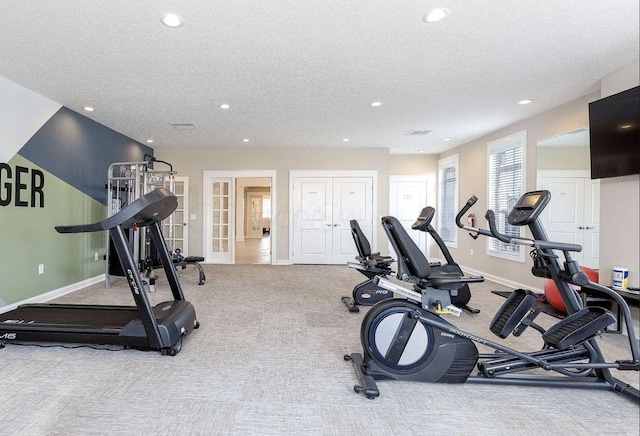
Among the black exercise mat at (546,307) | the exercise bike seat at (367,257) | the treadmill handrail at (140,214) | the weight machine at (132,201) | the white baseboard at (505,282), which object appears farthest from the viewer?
the weight machine at (132,201)

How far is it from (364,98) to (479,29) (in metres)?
1.62

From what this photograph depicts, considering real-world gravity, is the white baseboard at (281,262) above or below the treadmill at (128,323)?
below

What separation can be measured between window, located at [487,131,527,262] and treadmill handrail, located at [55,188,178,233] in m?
4.31

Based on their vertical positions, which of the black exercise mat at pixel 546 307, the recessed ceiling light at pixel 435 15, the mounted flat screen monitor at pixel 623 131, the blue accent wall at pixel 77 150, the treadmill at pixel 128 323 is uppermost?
the recessed ceiling light at pixel 435 15

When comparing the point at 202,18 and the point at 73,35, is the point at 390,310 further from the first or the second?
the point at 73,35

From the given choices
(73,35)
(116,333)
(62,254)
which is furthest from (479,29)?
(62,254)

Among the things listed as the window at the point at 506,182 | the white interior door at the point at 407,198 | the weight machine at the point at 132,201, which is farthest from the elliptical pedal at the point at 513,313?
the white interior door at the point at 407,198

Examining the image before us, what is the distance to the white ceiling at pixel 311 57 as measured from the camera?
7.34 ft

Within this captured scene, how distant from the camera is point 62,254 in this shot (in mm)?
4258

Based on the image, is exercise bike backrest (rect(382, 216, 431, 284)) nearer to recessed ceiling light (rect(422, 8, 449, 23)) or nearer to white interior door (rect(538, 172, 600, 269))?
recessed ceiling light (rect(422, 8, 449, 23))

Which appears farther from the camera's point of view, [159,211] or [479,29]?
[159,211]

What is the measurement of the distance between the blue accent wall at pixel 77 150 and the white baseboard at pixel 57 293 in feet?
4.04

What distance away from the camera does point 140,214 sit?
8.25ft

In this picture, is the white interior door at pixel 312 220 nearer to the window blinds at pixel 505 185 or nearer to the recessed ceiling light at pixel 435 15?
the window blinds at pixel 505 185
